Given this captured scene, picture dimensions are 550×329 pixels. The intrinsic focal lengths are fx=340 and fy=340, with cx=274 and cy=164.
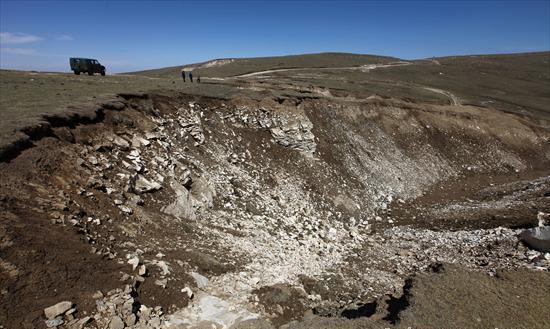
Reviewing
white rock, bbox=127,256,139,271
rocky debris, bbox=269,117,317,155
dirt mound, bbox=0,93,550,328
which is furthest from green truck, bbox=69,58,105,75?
white rock, bbox=127,256,139,271

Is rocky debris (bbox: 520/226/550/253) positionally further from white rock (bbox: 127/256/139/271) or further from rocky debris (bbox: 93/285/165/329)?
white rock (bbox: 127/256/139/271)

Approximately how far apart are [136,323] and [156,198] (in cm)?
818

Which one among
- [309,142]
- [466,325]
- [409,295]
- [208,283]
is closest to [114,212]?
[208,283]

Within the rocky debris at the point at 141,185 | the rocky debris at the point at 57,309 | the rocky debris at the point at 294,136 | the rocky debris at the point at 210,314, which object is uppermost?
the rocky debris at the point at 294,136

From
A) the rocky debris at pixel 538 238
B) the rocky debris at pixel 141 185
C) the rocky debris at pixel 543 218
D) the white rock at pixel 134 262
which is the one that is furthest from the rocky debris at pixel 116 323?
the rocky debris at pixel 543 218

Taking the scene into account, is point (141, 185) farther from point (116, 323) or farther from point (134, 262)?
point (116, 323)

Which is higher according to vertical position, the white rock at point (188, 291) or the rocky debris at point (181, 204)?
the rocky debris at point (181, 204)

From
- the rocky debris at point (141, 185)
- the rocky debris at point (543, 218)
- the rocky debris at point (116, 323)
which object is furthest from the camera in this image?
the rocky debris at point (543, 218)

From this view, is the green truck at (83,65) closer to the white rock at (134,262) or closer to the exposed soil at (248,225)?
the exposed soil at (248,225)

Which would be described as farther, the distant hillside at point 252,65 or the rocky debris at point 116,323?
the distant hillside at point 252,65

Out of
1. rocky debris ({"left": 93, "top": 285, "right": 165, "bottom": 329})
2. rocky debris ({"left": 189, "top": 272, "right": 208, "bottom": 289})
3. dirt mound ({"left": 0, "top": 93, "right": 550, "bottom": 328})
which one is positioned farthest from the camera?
rocky debris ({"left": 189, "top": 272, "right": 208, "bottom": 289})

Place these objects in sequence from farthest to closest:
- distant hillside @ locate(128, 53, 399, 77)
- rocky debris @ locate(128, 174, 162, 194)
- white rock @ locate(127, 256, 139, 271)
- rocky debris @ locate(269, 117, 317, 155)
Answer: distant hillside @ locate(128, 53, 399, 77), rocky debris @ locate(269, 117, 317, 155), rocky debris @ locate(128, 174, 162, 194), white rock @ locate(127, 256, 139, 271)

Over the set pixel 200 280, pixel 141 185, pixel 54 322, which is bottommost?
pixel 200 280

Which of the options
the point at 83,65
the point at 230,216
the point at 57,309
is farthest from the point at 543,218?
the point at 83,65
